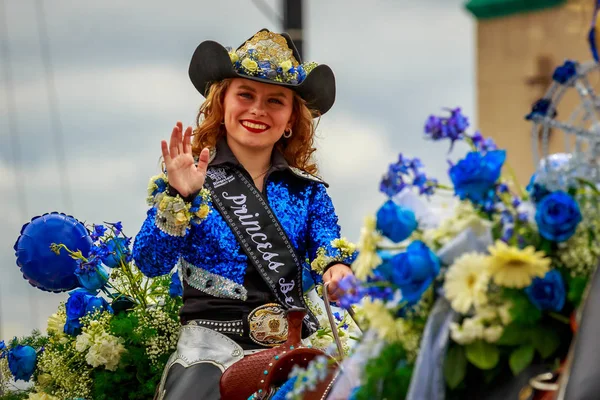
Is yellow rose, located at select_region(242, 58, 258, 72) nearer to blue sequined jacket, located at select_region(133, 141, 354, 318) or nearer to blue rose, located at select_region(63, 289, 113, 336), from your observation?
blue sequined jacket, located at select_region(133, 141, 354, 318)

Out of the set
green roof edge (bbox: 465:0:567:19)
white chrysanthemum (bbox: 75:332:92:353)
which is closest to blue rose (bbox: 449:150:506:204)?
white chrysanthemum (bbox: 75:332:92:353)

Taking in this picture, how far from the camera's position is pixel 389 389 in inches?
101

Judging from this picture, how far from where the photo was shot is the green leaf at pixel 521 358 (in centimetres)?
237

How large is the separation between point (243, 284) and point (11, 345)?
1.41 metres

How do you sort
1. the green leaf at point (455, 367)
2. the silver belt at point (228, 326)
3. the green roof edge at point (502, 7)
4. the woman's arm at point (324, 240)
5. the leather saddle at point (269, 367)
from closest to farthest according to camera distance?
the green leaf at point (455, 367), the leather saddle at point (269, 367), the silver belt at point (228, 326), the woman's arm at point (324, 240), the green roof edge at point (502, 7)

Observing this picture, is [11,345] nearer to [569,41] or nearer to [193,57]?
[193,57]

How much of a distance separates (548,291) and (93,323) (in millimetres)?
2582

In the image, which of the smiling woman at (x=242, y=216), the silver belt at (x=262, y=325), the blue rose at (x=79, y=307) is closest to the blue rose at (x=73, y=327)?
the blue rose at (x=79, y=307)

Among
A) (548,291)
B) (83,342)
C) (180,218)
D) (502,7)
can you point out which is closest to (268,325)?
(180,218)

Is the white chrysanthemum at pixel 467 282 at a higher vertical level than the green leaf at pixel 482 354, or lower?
higher

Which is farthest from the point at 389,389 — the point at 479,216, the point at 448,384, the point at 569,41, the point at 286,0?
the point at 569,41

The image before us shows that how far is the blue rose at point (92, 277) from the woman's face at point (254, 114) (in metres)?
0.89

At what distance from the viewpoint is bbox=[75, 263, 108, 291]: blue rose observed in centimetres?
469

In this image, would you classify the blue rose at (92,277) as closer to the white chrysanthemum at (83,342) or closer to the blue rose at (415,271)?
the white chrysanthemum at (83,342)
